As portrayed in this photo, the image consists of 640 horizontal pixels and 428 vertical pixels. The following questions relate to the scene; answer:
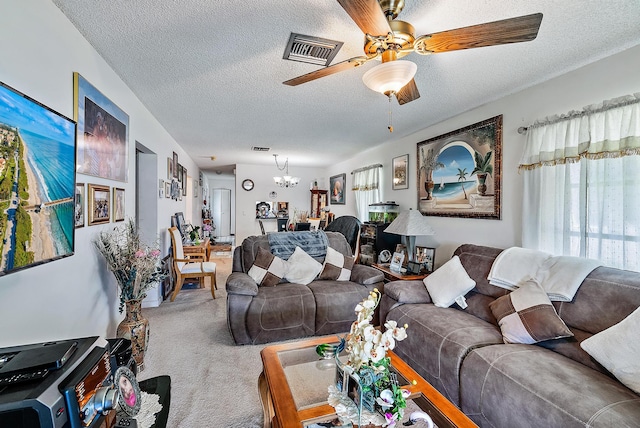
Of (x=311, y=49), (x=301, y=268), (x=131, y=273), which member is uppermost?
(x=311, y=49)

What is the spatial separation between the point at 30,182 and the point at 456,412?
211 centimetres

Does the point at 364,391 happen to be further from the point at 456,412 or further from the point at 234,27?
the point at 234,27

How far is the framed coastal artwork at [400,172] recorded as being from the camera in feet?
13.8

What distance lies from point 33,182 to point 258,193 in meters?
6.07

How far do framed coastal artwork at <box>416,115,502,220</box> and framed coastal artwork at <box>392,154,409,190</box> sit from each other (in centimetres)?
29

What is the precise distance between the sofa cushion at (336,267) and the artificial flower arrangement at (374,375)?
203 cm

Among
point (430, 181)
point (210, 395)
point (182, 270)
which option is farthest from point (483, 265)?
point (182, 270)

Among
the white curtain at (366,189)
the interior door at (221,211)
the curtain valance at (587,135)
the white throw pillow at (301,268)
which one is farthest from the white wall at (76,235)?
the interior door at (221,211)

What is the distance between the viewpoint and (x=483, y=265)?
8.37 ft

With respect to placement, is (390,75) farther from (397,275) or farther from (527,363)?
(397,275)

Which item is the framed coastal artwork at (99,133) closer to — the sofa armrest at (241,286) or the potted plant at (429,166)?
the sofa armrest at (241,286)

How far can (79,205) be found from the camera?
5.91 ft

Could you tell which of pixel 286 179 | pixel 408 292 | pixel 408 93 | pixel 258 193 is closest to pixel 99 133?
pixel 408 93

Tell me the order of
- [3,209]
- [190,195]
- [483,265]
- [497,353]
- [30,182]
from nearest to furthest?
[3,209], [30,182], [497,353], [483,265], [190,195]
